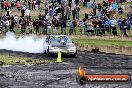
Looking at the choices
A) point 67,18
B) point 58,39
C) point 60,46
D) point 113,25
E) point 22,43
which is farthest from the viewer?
point 67,18

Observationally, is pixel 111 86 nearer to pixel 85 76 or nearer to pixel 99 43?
pixel 85 76

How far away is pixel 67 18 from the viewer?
41.9 meters

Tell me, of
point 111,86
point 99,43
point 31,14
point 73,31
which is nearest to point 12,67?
point 111,86

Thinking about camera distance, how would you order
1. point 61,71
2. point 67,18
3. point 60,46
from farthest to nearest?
point 67,18 → point 60,46 → point 61,71

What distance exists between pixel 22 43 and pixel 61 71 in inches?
628

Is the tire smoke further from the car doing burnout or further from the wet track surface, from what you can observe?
the wet track surface

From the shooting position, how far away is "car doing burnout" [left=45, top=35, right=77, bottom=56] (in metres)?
31.3

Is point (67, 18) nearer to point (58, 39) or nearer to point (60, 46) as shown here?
point (58, 39)

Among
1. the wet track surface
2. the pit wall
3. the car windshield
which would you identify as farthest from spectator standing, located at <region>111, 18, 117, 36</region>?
the car windshield

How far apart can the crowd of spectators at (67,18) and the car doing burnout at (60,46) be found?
17.2 feet

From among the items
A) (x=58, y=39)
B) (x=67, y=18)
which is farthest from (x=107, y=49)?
(x=67, y=18)

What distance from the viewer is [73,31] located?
3975cm

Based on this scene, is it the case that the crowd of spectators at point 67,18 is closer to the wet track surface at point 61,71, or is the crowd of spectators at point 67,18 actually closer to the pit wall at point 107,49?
the pit wall at point 107,49

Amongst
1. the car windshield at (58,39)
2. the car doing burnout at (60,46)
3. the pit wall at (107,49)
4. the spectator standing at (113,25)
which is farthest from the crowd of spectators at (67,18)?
the car doing burnout at (60,46)
